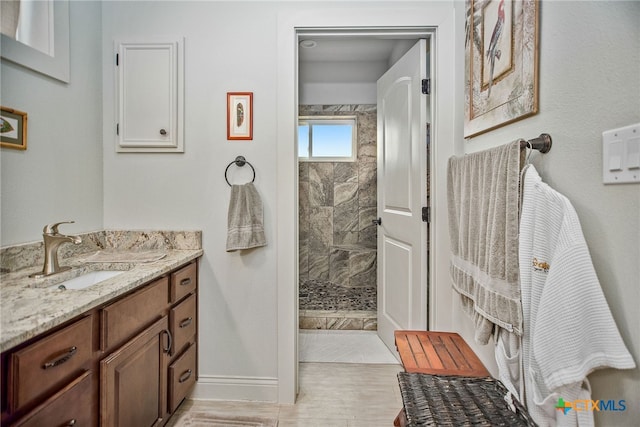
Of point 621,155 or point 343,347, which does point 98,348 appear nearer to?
point 621,155

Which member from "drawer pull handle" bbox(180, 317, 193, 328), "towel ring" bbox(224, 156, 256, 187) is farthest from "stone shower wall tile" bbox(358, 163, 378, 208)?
"drawer pull handle" bbox(180, 317, 193, 328)

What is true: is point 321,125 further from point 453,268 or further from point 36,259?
point 36,259

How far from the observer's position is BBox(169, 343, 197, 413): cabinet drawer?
152 cm

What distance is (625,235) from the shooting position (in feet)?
2.35

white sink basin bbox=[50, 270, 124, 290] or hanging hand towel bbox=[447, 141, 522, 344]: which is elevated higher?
hanging hand towel bbox=[447, 141, 522, 344]

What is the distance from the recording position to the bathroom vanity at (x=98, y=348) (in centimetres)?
79

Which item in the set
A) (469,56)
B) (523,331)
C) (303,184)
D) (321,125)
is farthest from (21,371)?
(321,125)

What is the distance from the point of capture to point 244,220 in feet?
5.67

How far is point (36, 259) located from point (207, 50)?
1352 millimetres

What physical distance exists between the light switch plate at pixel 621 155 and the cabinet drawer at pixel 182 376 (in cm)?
182

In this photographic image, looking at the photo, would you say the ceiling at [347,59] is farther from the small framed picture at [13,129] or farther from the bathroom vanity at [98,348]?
the bathroom vanity at [98,348]

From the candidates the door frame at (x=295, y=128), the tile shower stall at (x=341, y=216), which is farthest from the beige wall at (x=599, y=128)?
the tile shower stall at (x=341, y=216)

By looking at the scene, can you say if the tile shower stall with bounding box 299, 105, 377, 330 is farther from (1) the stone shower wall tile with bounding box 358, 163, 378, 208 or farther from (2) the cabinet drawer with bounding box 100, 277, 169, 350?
(2) the cabinet drawer with bounding box 100, 277, 169, 350

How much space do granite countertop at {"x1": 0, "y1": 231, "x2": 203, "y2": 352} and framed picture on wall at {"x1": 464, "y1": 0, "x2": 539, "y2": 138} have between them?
5.01 feet
